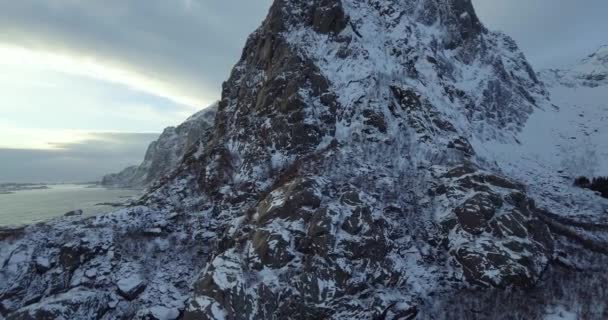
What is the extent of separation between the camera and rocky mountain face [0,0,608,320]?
3891cm

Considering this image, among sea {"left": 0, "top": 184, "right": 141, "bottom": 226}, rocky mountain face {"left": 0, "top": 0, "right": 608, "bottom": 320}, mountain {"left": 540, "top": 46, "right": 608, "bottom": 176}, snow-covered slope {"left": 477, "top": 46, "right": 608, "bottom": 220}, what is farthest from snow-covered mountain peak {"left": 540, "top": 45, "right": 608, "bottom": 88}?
sea {"left": 0, "top": 184, "right": 141, "bottom": 226}

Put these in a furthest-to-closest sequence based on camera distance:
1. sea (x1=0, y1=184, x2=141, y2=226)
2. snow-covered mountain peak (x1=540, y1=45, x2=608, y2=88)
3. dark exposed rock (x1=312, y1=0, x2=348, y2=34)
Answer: snow-covered mountain peak (x1=540, y1=45, x2=608, y2=88)
sea (x1=0, y1=184, x2=141, y2=226)
dark exposed rock (x1=312, y1=0, x2=348, y2=34)

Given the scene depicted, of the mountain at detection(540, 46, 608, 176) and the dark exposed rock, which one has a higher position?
the dark exposed rock

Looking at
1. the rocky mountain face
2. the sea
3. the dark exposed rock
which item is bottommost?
the sea

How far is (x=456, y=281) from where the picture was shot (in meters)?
42.6

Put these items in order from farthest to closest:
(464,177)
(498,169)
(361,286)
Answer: (498,169) → (464,177) → (361,286)

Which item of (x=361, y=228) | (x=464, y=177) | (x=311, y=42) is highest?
(x=311, y=42)

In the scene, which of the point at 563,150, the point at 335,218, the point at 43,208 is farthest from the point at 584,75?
the point at 43,208

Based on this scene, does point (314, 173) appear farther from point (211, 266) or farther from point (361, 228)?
point (211, 266)

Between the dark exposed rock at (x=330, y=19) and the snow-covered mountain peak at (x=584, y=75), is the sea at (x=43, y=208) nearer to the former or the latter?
the dark exposed rock at (x=330, y=19)

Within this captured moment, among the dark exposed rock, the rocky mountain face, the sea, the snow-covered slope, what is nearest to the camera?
the rocky mountain face

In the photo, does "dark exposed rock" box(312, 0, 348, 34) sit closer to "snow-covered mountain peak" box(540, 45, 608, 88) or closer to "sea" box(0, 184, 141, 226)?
"sea" box(0, 184, 141, 226)

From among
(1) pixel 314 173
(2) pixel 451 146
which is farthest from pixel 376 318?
(2) pixel 451 146

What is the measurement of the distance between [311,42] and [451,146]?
34.6 meters
